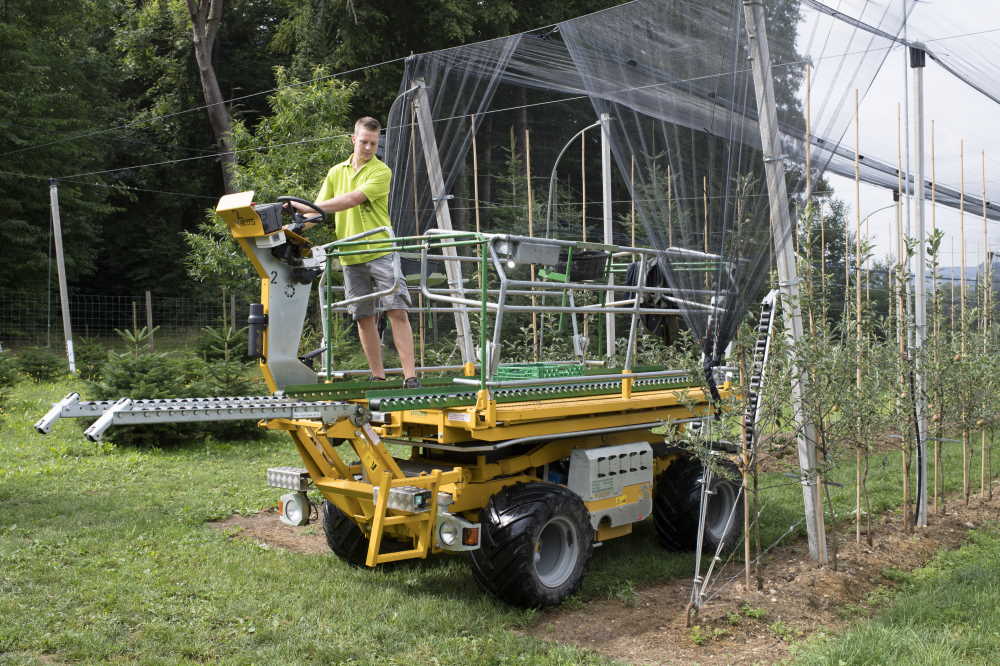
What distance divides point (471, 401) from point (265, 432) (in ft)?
22.7

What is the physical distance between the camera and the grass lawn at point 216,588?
14.6ft

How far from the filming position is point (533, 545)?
509 cm

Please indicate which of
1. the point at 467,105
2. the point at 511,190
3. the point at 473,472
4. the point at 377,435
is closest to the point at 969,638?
the point at 473,472

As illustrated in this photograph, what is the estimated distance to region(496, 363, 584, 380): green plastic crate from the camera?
260 inches

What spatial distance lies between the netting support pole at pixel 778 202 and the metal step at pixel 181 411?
97.7 inches

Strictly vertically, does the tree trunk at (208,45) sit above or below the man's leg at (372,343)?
above

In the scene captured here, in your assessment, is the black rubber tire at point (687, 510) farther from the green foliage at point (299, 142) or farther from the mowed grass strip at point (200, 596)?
the green foliage at point (299, 142)

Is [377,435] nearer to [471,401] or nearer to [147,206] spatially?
[471,401]

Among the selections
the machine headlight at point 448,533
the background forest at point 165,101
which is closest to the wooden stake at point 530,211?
the machine headlight at point 448,533

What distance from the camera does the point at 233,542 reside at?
255 inches

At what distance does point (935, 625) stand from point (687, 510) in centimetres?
189

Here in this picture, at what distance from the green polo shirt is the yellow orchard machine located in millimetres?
117

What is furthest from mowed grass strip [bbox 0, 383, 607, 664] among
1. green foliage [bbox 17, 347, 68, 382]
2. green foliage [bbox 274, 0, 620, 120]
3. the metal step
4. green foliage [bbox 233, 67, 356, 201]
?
green foliage [bbox 274, 0, 620, 120]

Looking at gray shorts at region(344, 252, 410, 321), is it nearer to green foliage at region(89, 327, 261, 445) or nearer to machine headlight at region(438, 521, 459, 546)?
machine headlight at region(438, 521, 459, 546)
